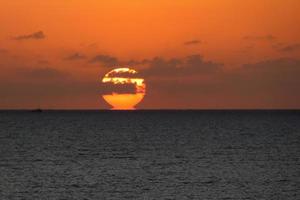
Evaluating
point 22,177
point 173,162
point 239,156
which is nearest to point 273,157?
point 239,156

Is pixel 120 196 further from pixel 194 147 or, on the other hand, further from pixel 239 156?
pixel 194 147

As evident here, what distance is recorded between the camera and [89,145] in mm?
124000

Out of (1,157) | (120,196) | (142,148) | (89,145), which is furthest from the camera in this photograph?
(89,145)

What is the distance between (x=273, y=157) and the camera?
320 ft

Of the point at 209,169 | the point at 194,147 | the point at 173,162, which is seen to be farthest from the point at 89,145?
the point at 209,169

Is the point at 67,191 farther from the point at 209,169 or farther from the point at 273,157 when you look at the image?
the point at 273,157

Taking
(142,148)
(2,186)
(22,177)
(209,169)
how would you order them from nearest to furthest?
(2,186) → (22,177) → (209,169) → (142,148)

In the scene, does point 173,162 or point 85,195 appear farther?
point 173,162

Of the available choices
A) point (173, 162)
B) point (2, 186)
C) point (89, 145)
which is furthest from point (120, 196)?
point (89, 145)

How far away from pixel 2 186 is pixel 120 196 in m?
12.7

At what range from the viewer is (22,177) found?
70188mm

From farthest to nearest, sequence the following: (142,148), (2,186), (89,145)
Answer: (89,145) → (142,148) → (2,186)

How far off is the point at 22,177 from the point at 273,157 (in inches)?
1687

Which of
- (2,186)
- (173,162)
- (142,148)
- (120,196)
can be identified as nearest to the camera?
(120,196)
